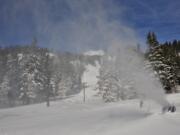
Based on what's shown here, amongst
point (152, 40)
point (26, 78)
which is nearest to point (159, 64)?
point (152, 40)

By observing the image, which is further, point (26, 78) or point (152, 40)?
point (26, 78)

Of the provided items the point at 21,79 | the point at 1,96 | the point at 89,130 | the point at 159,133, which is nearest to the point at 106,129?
the point at 89,130

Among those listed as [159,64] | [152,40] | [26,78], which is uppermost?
[152,40]

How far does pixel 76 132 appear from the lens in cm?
1159

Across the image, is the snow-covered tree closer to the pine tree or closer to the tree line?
the pine tree

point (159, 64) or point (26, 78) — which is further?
point (26, 78)

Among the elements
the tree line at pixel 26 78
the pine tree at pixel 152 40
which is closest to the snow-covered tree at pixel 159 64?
the pine tree at pixel 152 40

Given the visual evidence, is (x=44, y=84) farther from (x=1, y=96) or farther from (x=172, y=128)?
(x=172, y=128)

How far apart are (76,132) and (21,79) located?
44419mm

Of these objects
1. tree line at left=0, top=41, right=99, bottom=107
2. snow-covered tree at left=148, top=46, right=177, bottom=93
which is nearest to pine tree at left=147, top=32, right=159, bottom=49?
snow-covered tree at left=148, top=46, right=177, bottom=93

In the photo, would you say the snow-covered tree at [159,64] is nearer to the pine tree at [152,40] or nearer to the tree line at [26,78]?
the pine tree at [152,40]

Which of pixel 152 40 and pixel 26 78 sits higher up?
pixel 152 40

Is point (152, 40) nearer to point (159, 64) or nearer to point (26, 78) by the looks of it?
point (159, 64)

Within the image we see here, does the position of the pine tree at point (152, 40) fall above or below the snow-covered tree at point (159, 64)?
above
